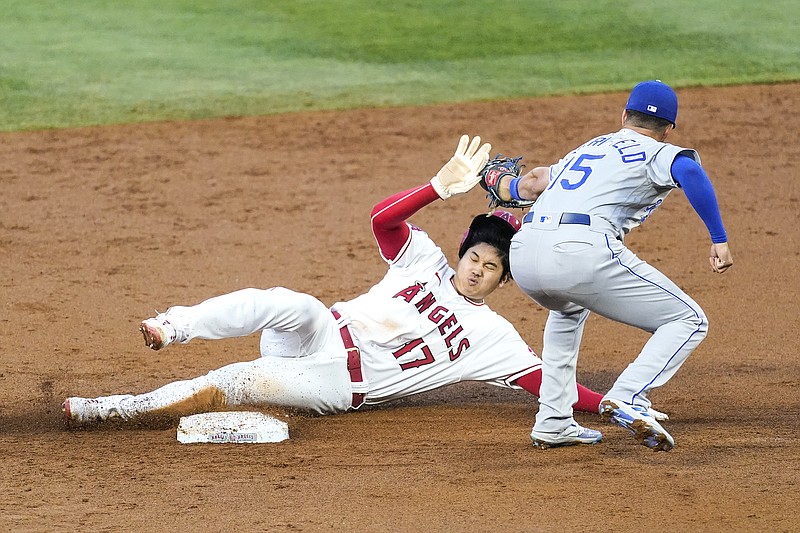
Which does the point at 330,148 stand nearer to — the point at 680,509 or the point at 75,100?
the point at 75,100

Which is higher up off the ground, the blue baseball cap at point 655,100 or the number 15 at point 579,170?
the blue baseball cap at point 655,100

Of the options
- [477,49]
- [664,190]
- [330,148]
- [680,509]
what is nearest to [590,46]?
[477,49]

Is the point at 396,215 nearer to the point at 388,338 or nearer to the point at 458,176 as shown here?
the point at 458,176

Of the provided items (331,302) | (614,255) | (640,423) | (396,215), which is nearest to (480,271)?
(396,215)

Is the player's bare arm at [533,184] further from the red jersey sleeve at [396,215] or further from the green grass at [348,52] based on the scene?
the green grass at [348,52]

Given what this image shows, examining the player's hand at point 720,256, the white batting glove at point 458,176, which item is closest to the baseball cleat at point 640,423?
the player's hand at point 720,256

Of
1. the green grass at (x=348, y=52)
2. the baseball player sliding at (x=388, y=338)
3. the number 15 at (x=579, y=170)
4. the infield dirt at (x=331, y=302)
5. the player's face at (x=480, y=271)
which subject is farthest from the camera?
the green grass at (x=348, y=52)
